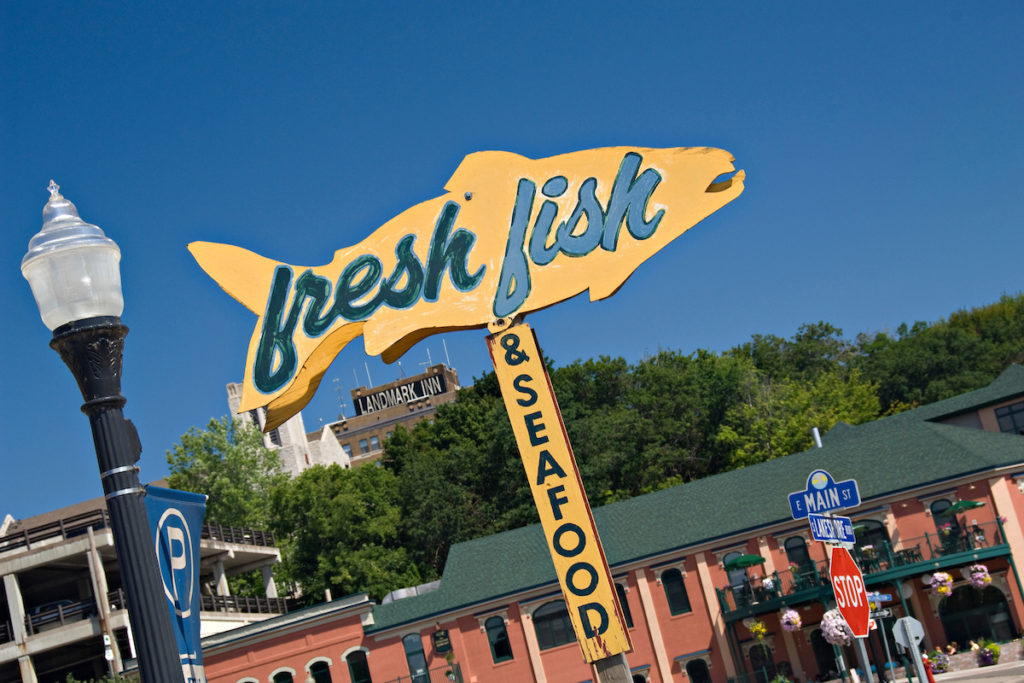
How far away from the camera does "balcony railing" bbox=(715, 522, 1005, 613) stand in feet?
128

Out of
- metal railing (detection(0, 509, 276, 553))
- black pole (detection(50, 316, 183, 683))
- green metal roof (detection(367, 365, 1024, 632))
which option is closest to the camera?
black pole (detection(50, 316, 183, 683))

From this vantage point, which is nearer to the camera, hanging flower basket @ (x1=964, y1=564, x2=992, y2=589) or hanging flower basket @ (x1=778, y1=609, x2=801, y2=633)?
hanging flower basket @ (x1=964, y1=564, x2=992, y2=589)

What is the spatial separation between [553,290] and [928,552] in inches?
1163

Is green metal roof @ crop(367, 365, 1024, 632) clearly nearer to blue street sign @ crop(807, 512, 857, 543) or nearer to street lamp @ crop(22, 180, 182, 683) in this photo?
blue street sign @ crop(807, 512, 857, 543)

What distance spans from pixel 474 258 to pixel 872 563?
2903 centimetres

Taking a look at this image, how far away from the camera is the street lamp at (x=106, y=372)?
21.0ft

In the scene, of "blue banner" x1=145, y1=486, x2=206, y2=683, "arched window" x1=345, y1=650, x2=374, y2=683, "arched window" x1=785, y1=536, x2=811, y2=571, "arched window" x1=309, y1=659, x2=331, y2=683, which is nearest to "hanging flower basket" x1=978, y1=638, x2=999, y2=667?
"arched window" x1=785, y1=536, x2=811, y2=571

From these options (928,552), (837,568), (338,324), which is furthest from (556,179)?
(928,552)

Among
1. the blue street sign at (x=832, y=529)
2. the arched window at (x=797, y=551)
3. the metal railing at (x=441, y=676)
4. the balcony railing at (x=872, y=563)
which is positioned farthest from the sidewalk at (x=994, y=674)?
the blue street sign at (x=832, y=529)

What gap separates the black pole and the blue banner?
176cm

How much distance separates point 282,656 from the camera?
42.7 metres

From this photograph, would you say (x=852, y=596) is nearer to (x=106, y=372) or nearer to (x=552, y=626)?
(x=106, y=372)

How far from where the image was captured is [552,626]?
142 feet

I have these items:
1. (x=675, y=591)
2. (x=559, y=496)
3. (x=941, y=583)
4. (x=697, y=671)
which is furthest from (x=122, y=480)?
(x=697, y=671)
